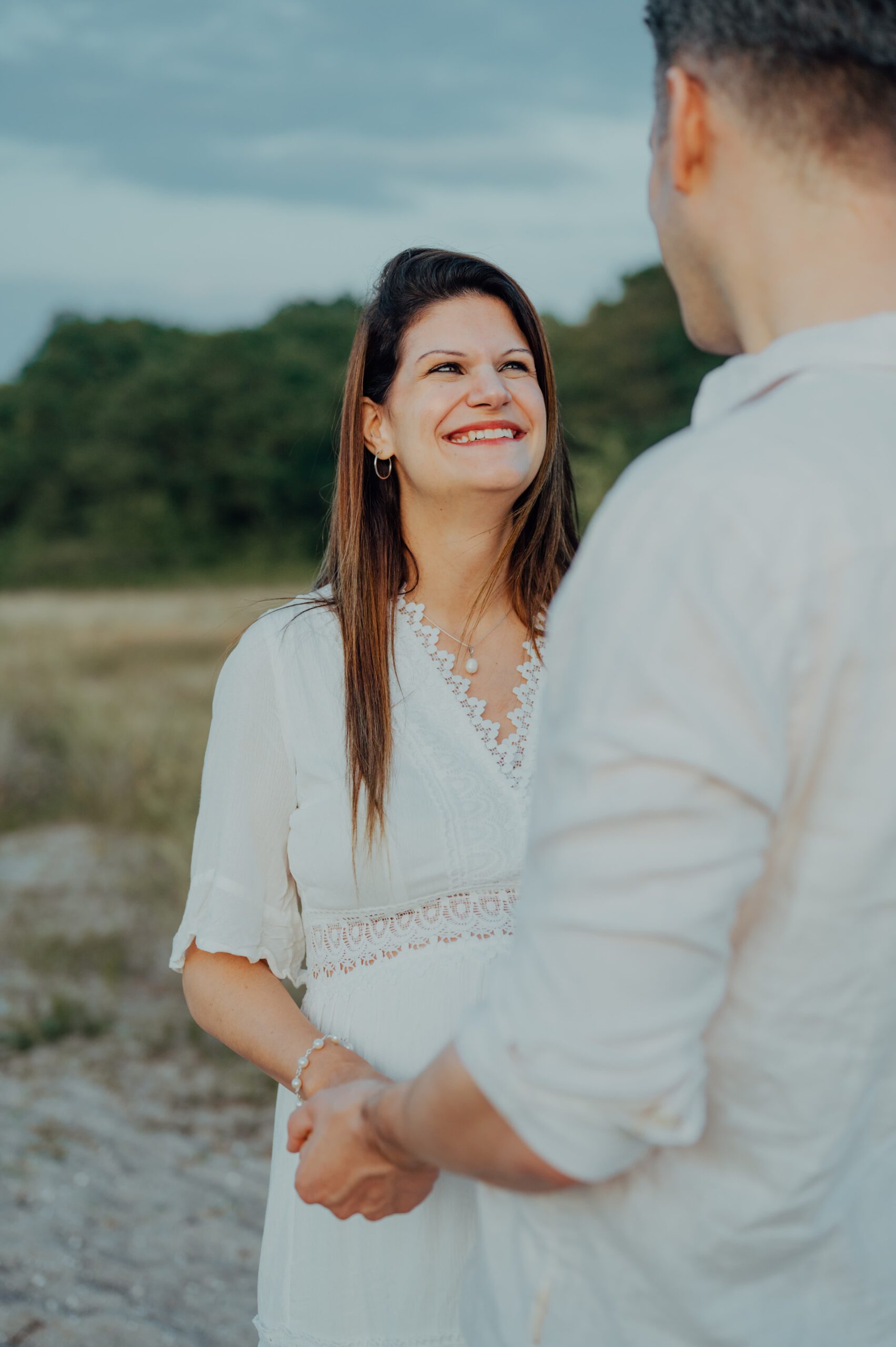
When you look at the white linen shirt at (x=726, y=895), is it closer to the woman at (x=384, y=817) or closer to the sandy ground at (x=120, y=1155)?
the woman at (x=384, y=817)

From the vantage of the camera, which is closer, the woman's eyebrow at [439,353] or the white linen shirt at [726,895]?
the white linen shirt at [726,895]

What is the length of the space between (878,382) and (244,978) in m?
1.36

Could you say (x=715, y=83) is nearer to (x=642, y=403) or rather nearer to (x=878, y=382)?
(x=878, y=382)

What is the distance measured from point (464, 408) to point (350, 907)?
0.92 meters

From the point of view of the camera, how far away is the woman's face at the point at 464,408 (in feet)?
7.11

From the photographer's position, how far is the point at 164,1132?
4.51 meters

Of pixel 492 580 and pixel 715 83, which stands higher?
pixel 715 83

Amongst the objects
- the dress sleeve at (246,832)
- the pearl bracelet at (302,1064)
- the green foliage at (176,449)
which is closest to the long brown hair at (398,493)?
the dress sleeve at (246,832)

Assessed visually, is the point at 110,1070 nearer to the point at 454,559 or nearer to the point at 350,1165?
the point at 454,559

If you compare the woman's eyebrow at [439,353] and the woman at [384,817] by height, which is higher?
the woman's eyebrow at [439,353]

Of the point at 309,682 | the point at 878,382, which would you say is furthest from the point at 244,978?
the point at 878,382

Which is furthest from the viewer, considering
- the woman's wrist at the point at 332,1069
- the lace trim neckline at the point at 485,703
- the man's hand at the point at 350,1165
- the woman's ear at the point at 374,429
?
the woman's ear at the point at 374,429

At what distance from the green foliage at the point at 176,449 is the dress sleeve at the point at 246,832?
25.1 meters

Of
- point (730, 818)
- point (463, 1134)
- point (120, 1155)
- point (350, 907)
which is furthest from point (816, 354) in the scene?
point (120, 1155)
